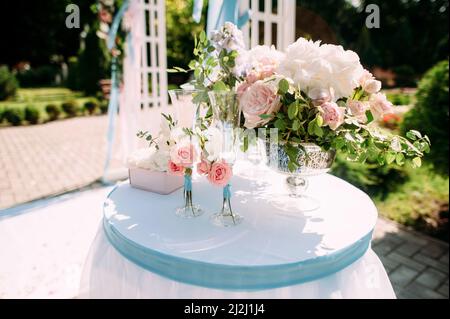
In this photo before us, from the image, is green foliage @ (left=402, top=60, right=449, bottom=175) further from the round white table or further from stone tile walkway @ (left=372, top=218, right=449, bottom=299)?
the round white table

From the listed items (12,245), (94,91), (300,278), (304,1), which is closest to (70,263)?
(12,245)

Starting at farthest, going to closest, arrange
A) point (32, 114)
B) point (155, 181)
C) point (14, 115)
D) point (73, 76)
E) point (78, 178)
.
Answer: point (73, 76)
point (32, 114)
point (14, 115)
point (78, 178)
point (155, 181)

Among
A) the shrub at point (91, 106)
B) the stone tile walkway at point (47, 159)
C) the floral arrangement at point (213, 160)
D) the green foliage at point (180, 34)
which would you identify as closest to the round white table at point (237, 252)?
the floral arrangement at point (213, 160)

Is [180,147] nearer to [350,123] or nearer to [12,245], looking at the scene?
[350,123]

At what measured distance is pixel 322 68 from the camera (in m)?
1.14

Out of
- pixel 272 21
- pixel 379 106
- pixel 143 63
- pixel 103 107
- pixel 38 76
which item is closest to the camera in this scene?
pixel 379 106

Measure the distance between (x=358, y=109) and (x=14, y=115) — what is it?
8.81 meters

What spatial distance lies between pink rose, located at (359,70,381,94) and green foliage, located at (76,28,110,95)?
11779 mm

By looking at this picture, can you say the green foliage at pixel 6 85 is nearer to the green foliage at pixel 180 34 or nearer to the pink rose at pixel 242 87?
the green foliage at pixel 180 34

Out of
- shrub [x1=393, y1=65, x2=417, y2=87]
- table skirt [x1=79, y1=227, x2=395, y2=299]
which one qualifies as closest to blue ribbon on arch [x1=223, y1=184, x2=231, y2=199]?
table skirt [x1=79, y1=227, x2=395, y2=299]

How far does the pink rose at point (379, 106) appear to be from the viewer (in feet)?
4.08

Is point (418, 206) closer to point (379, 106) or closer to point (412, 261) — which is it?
point (412, 261)

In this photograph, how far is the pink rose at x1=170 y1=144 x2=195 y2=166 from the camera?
1143 millimetres

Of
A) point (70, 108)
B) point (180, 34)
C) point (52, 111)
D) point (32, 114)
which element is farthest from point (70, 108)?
point (180, 34)
